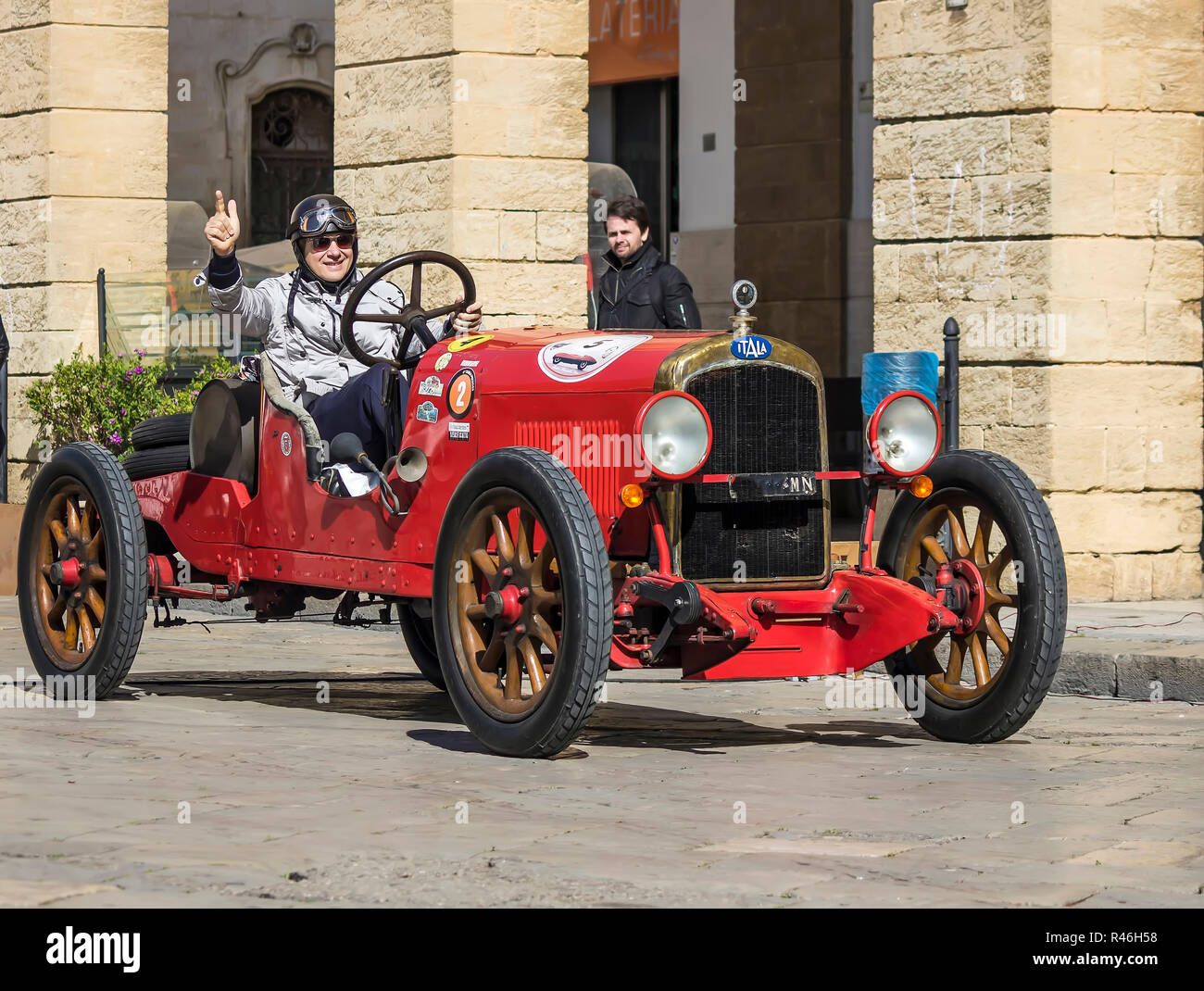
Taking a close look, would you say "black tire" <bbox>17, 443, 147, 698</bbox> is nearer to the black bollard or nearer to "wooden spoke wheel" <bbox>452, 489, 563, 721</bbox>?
"wooden spoke wheel" <bbox>452, 489, 563, 721</bbox>

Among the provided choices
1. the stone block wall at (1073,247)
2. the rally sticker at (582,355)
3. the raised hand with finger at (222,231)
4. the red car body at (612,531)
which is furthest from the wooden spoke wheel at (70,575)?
the stone block wall at (1073,247)

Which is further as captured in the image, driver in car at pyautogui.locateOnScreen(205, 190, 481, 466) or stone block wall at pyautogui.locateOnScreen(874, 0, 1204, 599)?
stone block wall at pyautogui.locateOnScreen(874, 0, 1204, 599)

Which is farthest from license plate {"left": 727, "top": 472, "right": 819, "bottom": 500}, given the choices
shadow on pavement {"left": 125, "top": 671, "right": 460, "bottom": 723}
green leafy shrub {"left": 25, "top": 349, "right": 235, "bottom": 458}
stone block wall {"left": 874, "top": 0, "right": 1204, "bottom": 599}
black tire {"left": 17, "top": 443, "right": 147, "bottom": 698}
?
green leafy shrub {"left": 25, "top": 349, "right": 235, "bottom": 458}

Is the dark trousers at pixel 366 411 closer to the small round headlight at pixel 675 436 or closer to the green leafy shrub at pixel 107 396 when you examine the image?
the small round headlight at pixel 675 436

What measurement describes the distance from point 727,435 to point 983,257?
17.9ft

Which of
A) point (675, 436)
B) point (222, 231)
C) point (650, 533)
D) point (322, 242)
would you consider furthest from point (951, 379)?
point (675, 436)

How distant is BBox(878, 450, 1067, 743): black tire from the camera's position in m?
7.32

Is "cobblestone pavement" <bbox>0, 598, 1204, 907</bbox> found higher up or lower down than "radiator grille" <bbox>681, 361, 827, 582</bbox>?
lower down

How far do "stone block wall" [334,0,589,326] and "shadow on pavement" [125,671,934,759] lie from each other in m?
4.38

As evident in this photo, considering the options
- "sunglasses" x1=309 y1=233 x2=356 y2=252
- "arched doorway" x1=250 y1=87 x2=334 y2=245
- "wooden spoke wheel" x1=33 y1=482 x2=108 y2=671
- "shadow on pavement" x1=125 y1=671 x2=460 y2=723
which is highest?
"arched doorway" x1=250 y1=87 x2=334 y2=245

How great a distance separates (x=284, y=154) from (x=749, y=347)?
742 inches

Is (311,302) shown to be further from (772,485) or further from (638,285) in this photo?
(772,485)

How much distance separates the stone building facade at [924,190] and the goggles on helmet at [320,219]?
474 cm
